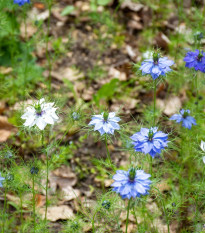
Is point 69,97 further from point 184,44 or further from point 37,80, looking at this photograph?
point 184,44

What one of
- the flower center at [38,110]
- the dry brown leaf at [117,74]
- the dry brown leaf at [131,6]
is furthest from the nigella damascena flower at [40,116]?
the dry brown leaf at [131,6]

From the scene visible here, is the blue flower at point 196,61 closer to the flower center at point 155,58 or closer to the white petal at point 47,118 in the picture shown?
the flower center at point 155,58

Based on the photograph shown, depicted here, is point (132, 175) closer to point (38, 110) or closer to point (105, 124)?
point (105, 124)

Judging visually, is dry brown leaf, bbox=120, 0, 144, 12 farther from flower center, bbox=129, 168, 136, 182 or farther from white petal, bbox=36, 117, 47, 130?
flower center, bbox=129, 168, 136, 182

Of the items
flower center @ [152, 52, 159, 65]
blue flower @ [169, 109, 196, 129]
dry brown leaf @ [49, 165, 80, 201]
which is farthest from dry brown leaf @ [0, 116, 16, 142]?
flower center @ [152, 52, 159, 65]

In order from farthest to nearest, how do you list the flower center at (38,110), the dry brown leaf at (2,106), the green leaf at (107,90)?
the green leaf at (107,90) → the dry brown leaf at (2,106) → the flower center at (38,110)

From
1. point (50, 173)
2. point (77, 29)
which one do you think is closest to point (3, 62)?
point (77, 29)
